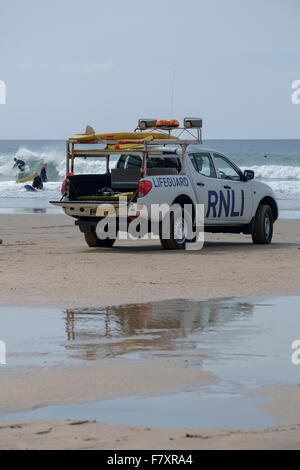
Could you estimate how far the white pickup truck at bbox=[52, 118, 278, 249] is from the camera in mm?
16219

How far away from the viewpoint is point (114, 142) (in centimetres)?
1684

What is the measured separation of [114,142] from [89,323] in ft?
25.9

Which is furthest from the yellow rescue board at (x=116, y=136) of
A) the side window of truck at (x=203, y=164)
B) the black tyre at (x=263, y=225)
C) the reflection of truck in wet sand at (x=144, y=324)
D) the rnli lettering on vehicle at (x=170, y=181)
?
the reflection of truck in wet sand at (x=144, y=324)

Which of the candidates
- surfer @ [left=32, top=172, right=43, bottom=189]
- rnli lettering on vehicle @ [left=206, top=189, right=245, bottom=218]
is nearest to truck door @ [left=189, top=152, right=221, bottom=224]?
rnli lettering on vehicle @ [left=206, top=189, right=245, bottom=218]

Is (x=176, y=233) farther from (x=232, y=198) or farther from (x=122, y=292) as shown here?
(x=122, y=292)

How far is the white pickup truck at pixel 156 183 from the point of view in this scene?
639 inches

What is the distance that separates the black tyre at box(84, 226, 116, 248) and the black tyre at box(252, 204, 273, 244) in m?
2.73

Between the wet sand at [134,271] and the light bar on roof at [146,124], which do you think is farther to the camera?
the light bar on roof at [146,124]

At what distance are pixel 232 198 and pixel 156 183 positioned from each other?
2.11 m

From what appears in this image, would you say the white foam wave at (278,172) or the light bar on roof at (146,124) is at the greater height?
the light bar on roof at (146,124)

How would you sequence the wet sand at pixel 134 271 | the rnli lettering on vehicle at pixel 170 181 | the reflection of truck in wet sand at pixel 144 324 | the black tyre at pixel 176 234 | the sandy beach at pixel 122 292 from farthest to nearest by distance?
the black tyre at pixel 176 234, the rnli lettering on vehicle at pixel 170 181, the wet sand at pixel 134 271, the reflection of truck in wet sand at pixel 144 324, the sandy beach at pixel 122 292

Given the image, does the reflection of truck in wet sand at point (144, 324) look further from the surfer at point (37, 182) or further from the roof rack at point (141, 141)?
the surfer at point (37, 182)

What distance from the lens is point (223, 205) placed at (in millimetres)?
17531

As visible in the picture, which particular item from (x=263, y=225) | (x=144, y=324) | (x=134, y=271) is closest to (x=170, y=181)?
(x=263, y=225)
